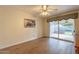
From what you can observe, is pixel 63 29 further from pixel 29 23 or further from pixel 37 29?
pixel 29 23

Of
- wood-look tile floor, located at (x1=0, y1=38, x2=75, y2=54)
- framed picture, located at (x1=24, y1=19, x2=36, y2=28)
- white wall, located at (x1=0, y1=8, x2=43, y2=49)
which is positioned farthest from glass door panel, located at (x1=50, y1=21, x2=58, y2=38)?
wood-look tile floor, located at (x1=0, y1=38, x2=75, y2=54)

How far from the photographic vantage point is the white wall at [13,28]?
408 cm

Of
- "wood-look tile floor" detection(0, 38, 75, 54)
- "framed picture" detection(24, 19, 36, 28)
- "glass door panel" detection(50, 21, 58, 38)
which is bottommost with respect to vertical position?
"wood-look tile floor" detection(0, 38, 75, 54)

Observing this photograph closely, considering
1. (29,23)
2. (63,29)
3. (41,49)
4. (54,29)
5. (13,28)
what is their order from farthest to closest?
(54,29)
(63,29)
(29,23)
(13,28)
(41,49)

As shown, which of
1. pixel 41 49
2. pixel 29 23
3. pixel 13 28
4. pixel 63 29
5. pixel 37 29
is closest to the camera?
pixel 41 49

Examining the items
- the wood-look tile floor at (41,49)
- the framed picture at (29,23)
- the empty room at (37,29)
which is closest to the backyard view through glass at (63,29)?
the empty room at (37,29)

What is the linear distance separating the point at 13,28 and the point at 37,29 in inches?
107

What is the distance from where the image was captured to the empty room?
159 inches

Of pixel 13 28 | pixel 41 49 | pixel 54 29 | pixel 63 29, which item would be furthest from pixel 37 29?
pixel 41 49

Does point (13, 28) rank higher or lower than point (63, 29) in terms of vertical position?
higher

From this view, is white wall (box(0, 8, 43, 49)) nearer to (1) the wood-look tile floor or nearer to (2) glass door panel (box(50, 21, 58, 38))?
(1) the wood-look tile floor

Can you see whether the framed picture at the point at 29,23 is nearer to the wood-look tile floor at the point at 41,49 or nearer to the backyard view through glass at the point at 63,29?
the wood-look tile floor at the point at 41,49

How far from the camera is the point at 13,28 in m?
4.67
